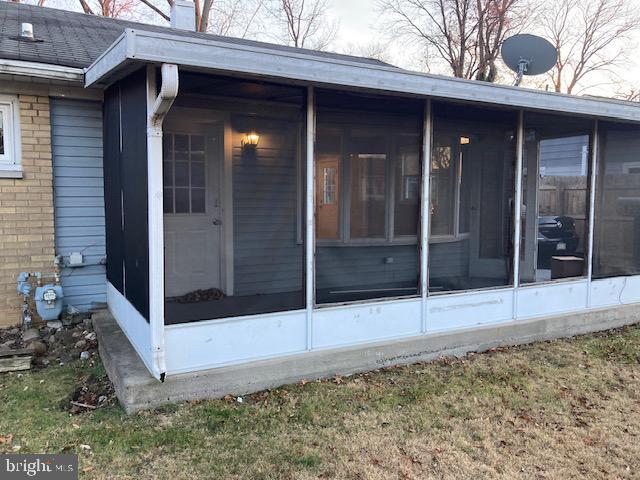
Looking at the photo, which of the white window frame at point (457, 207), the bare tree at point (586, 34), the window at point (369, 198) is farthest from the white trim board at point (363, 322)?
the bare tree at point (586, 34)

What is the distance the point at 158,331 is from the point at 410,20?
20474mm

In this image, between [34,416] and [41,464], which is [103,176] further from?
[41,464]

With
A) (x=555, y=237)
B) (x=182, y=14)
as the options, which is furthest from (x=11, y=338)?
(x=555, y=237)

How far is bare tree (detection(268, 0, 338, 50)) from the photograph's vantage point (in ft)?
68.0

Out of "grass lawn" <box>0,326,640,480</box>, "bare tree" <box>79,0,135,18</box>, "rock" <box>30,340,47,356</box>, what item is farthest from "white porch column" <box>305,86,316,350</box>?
"bare tree" <box>79,0,135,18</box>

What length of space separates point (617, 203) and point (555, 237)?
79 cm

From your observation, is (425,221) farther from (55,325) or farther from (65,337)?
(55,325)

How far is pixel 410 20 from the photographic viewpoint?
20.8m

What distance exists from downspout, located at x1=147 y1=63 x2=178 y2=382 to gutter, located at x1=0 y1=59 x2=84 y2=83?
1721mm

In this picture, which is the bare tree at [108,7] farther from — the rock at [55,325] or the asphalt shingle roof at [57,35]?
the rock at [55,325]

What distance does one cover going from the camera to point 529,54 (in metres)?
5.62

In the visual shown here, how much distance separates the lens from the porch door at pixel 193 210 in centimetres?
401

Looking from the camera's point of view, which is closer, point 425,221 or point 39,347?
point 39,347

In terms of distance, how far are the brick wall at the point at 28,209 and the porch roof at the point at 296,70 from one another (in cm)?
80
